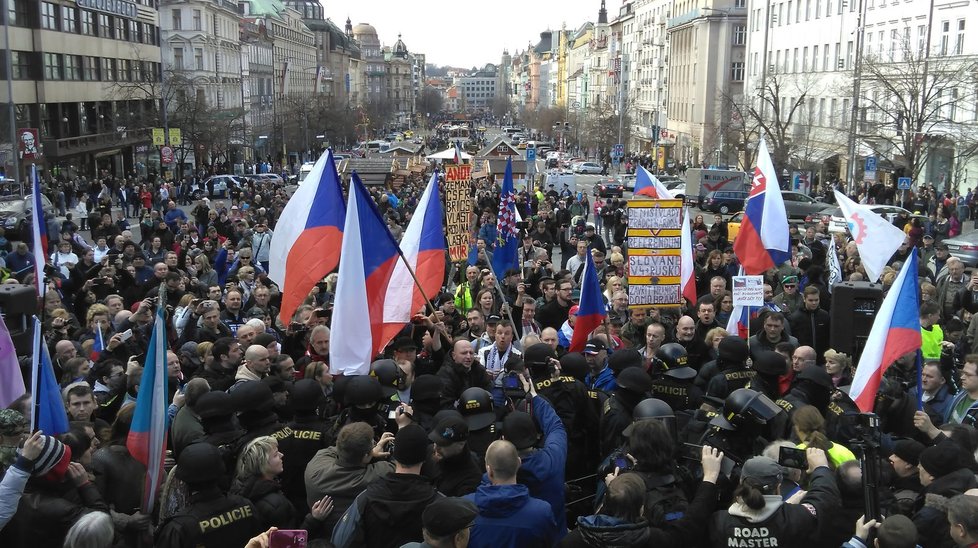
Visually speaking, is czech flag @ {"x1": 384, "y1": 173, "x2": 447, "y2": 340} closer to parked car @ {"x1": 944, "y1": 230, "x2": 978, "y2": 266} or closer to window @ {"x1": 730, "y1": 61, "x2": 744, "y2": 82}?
parked car @ {"x1": 944, "y1": 230, "x2": 978, "y2": 266}

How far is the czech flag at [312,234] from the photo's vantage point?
9.49 metres

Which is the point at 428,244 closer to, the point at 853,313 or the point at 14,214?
the point at 853,313

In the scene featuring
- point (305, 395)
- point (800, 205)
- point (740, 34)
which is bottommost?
point (800, 205)

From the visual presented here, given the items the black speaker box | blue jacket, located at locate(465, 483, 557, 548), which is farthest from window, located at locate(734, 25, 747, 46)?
blue jacket, located at locate(465, 483, 557, 548)

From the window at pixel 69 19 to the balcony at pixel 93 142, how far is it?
A: 5.84m

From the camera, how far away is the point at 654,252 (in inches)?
449

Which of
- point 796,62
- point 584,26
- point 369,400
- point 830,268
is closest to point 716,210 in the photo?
point 796,62

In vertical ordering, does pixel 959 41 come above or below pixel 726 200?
above

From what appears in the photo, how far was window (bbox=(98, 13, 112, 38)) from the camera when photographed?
55531mm

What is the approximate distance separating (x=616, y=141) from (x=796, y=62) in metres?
25.3

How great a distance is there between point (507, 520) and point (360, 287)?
3654 mm

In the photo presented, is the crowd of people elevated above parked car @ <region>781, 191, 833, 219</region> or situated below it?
above

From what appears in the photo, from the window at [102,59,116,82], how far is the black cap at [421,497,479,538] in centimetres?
5808

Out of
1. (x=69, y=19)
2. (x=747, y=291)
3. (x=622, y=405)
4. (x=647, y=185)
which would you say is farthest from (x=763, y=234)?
(x=69, y=19)
